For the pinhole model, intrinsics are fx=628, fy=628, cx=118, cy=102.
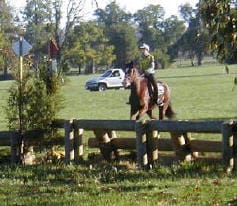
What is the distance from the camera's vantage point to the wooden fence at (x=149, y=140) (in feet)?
32.9

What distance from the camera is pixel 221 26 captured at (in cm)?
585

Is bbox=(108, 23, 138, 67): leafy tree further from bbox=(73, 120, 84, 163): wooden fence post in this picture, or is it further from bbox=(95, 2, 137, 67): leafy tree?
bbox=(73, 120, 84, 163): wooden fence post

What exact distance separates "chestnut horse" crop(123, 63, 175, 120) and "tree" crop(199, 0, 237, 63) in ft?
32.8

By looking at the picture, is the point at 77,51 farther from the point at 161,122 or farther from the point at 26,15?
the point at 161,122

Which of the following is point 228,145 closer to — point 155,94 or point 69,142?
point 69,142

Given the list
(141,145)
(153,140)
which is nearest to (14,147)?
(141,145)

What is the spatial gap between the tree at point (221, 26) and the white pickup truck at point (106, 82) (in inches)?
1800

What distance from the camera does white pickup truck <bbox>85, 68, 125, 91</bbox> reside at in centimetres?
5191

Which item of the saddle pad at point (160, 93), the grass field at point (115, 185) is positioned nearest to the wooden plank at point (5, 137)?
the grass field at point (115, 185)

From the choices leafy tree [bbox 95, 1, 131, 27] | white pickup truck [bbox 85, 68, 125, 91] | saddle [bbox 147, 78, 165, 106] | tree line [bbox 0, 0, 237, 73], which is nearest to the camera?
saddle [bbox 147, 78, 165, 106]

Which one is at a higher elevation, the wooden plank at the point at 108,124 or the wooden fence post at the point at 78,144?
the wooden plank at the point at 108,124

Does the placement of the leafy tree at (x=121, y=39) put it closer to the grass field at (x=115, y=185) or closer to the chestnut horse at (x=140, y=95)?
the chestnut horse at (x=140, y=95)

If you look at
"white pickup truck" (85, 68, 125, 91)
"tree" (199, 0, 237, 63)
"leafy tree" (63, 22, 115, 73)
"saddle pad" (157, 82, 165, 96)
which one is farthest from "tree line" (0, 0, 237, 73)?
"tree" (199, 0, 237, 63)

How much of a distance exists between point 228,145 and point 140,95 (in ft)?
21.0
